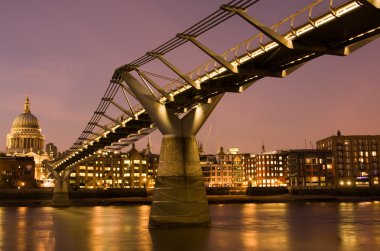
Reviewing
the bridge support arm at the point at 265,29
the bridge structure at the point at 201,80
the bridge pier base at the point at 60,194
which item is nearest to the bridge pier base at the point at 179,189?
the bridge structure at the point at 201,80

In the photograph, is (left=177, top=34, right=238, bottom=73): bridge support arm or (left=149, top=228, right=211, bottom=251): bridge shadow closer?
(left=177, top=34, right=238, bottom=73): bridge support arm

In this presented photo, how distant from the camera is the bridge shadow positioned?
37.3 metres

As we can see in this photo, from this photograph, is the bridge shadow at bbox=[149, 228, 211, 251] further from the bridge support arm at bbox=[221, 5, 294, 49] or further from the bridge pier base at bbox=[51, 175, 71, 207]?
the bridge pier base at bbox=[51, 175, 71, 207]

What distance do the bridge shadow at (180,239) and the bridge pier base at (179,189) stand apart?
947 millimetres

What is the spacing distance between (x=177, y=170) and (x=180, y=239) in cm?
780

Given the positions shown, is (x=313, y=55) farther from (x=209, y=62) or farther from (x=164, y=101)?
(x=164, y=101)

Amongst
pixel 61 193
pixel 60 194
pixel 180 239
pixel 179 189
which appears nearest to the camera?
pixel 180 239

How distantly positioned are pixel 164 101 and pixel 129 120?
12.8 meters

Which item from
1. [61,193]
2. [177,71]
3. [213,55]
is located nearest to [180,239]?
[177,71]

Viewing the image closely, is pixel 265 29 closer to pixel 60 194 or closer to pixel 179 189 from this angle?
pixel 179 189

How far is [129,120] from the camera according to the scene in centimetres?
6050

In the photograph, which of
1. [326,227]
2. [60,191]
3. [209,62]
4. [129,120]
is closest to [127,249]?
[209,62]

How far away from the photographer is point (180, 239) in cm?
4097

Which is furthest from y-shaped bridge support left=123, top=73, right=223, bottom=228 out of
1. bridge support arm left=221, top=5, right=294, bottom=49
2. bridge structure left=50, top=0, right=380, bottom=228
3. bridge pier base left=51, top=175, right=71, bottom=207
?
bridge pier base left=51, top=175, right=71, bottom=207
